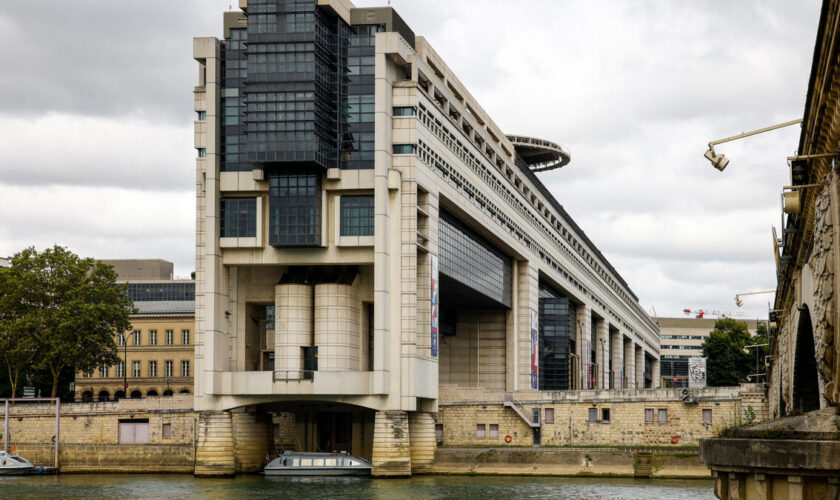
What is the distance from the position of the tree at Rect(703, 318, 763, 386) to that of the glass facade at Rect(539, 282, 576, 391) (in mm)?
48053

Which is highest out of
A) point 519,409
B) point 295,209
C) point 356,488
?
point 295,209

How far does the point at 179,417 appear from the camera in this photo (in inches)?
3499

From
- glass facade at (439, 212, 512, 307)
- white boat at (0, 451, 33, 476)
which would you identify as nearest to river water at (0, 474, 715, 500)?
white boat at (0, 451, 33, 476)

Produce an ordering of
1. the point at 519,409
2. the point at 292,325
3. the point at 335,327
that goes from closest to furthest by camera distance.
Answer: the point at 335,327 < the point at 292,325 < the point at 519,409

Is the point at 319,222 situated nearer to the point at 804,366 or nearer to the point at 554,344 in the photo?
the point at 804,366

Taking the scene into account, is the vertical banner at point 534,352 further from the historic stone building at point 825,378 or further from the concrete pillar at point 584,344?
A: the historic stone building at point 825,378

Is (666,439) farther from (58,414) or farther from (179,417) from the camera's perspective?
(58,414)

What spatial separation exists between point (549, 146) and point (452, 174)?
51.5 metres

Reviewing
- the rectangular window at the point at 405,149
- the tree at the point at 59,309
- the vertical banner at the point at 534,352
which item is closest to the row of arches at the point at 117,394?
the tree at the point at 59,309

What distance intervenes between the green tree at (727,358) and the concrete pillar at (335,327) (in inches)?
3975

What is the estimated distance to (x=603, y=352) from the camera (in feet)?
552

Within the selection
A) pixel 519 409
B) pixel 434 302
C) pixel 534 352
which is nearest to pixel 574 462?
pixel 519 409

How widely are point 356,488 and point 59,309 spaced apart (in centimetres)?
4766

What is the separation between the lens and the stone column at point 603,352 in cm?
16362
